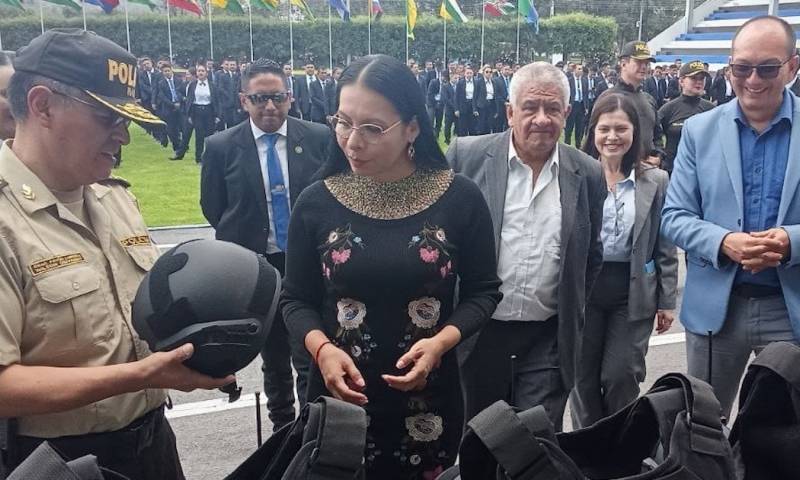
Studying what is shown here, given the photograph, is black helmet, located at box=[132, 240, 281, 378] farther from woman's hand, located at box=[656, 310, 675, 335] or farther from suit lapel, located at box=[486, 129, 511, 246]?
woman's hand, located at box=[656, 310, 675, 335]

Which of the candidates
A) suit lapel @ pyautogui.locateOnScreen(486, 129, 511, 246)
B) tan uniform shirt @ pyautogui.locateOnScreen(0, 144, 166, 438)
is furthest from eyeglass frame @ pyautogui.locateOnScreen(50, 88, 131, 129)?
suit lapel @ pyautogui.locateOnScreen(486, 129, 511, 246)

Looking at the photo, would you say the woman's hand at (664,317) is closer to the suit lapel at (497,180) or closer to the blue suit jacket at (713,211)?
the blue suit jacket at (713,211)

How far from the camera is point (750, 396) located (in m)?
1.28

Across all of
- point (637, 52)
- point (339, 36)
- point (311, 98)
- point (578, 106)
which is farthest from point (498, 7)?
point (637, 52)

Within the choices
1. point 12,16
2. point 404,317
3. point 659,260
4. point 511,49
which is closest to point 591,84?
point 511,49

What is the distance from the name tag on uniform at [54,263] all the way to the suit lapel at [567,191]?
165 centimetres

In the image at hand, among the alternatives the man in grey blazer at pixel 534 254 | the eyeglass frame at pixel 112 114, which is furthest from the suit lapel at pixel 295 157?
the eyeglass frame at pixel 112 114

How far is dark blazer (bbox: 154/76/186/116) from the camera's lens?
59.1 ft

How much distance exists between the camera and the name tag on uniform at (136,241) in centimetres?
Result: 182

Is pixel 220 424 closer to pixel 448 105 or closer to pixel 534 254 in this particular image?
pixel 534 254

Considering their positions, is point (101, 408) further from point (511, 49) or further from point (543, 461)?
point (511, 49)

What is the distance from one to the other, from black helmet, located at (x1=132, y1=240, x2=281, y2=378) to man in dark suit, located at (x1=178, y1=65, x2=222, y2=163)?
16.1 meters

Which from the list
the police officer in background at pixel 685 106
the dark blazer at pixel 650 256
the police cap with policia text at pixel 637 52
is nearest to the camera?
the dark blazer at pixel 650 256

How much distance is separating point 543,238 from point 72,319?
1.65m
